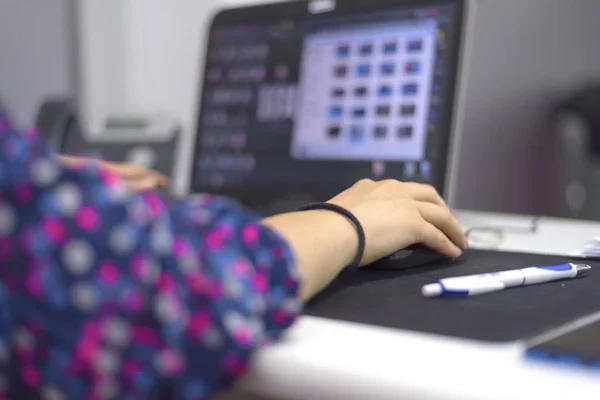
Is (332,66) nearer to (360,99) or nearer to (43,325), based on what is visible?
(360,99)

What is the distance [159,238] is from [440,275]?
0.31 meters

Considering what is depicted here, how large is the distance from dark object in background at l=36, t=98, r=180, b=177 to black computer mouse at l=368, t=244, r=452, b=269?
2.55 ft

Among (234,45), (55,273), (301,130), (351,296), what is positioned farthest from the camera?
(234,45)

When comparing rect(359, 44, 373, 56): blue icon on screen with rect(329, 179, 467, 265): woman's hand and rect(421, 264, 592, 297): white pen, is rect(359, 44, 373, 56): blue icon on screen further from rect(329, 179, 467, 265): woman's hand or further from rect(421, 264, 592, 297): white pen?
rect(421, 264, 592, 297): white pen

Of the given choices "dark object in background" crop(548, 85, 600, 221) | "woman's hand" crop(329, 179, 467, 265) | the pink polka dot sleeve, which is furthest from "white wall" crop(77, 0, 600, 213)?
the pink polka dot sleeve

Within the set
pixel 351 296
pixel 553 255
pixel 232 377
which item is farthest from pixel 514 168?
pixel 232 377

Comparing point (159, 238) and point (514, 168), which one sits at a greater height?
point (159, 238)

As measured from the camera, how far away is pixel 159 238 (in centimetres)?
33

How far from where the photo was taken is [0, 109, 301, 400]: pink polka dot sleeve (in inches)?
12.4

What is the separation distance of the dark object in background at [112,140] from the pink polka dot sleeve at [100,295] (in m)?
0.97

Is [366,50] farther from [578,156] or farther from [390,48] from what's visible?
[578,156]

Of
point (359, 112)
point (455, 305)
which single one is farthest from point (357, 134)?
point (455, 305)

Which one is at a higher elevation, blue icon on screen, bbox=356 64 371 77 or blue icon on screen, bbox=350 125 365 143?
blue icon on screen, bbox=356 64 371 77

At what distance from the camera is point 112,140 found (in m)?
1.37
